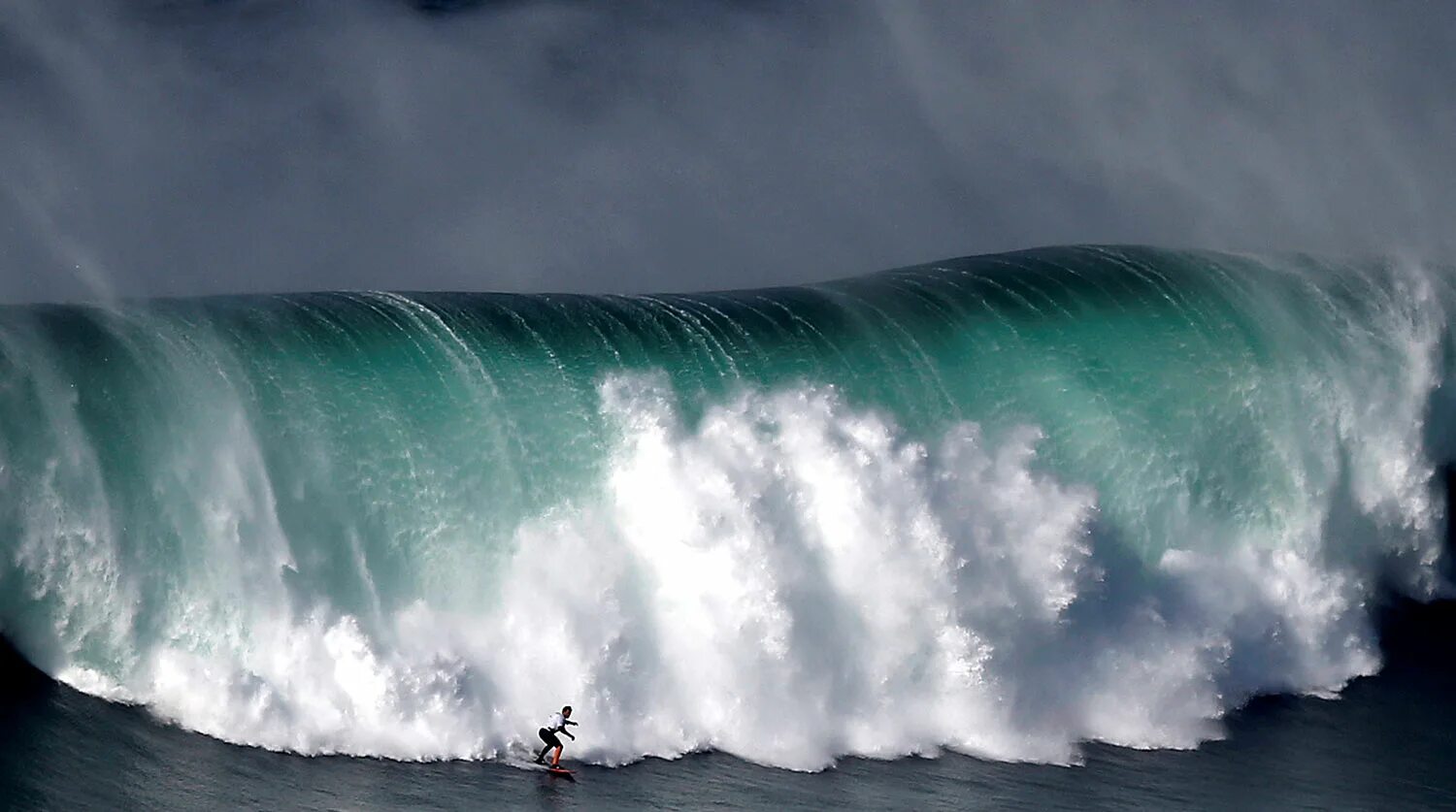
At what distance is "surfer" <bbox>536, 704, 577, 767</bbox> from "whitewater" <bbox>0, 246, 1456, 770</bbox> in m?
0.47

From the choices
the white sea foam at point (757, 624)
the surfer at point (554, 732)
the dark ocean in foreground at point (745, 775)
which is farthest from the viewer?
the white sea foam at point (757, 624)

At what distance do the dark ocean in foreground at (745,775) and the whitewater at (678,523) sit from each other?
336 mm

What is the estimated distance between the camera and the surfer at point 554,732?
47.5 ft

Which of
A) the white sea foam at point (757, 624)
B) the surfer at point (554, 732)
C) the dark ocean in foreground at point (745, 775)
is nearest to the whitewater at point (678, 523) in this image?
the white sea foam at point (757, 624)

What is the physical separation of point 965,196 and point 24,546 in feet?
55.1

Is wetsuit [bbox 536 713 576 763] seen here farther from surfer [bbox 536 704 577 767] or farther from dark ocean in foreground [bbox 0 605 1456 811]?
dark ocean in foreground [bbox 0 605 1456 811]

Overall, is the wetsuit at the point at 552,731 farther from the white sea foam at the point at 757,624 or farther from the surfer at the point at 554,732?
the white sea foam at the point at 757,624

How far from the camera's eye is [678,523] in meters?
16.3

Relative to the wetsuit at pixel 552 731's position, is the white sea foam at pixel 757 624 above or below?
above

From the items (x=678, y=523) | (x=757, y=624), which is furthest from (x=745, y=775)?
(x=678, y=523)

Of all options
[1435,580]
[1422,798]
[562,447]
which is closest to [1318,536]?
[1435,580]

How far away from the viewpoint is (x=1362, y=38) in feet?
94.5

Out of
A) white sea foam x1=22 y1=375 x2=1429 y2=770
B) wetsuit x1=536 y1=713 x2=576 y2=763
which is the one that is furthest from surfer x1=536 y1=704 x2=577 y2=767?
white sea foam x1=22 y1=375 x2=1429 y2=770

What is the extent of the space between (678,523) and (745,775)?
2.44 metres
